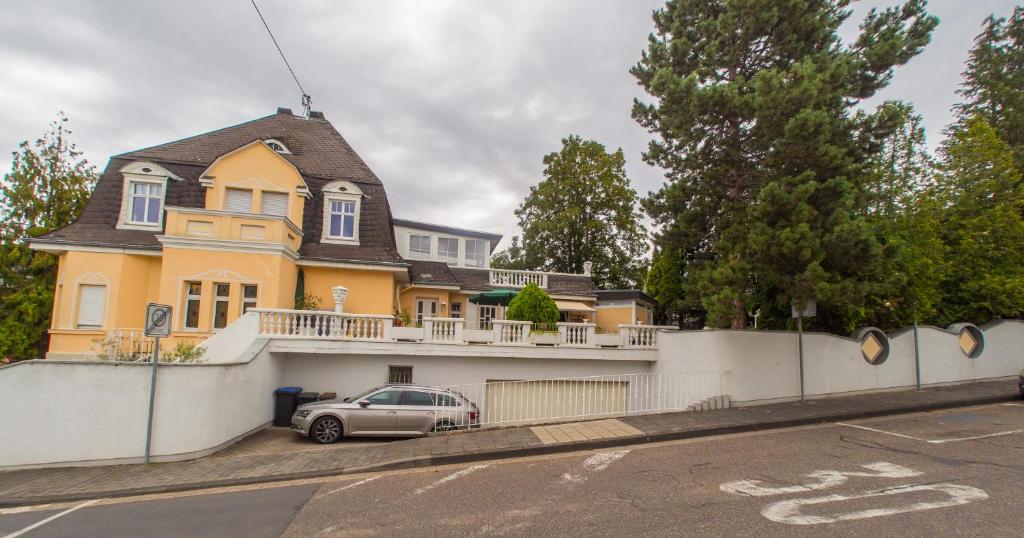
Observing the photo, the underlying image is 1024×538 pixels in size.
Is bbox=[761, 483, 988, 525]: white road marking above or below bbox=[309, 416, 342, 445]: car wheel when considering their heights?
above

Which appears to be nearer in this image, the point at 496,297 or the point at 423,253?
the point at 496,297

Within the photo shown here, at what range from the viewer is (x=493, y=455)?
27.7 feet

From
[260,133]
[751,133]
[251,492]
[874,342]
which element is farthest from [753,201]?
[260,133]

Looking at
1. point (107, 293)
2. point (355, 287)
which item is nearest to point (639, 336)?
point (355, 287)

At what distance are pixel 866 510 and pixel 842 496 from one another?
0.48m

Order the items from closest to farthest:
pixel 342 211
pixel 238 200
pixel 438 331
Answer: pixel 438 331, pixel 238 200, pixel 342 211

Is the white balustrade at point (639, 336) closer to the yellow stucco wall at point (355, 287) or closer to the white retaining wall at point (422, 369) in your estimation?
the white retaining wall at point (422, 369)

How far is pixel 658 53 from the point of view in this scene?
1312 cm

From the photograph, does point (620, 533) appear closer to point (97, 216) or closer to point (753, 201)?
point (753, 201)

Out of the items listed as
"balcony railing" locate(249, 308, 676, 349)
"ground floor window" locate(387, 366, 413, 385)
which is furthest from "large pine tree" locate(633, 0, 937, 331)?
"ground floor window" locate(387, 366, 413, 385)

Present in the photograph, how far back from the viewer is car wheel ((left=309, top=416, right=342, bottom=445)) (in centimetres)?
1080

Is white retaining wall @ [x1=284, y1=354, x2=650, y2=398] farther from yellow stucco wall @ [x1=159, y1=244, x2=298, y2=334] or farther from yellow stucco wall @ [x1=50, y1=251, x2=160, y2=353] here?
yellow stucco wall @ [x1=50, y1=251, x2=160, y2=353]

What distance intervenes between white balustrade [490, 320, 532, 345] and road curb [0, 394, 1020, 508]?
6.05 meters

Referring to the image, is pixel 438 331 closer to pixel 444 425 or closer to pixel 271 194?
pixel 444 425
